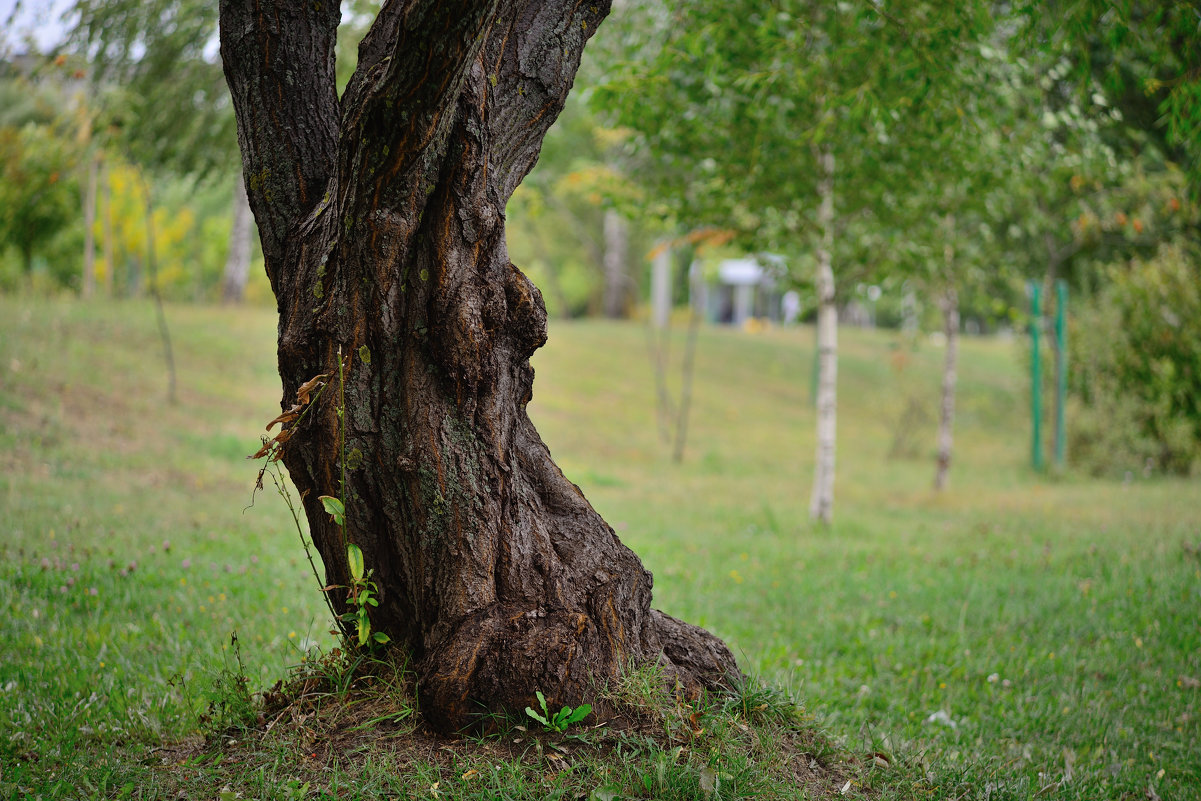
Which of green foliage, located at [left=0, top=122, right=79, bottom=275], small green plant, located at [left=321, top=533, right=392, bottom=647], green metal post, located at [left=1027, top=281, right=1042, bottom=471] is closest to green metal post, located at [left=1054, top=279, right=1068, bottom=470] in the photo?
green metal post, located at [left=1027, top=281, right=1042, bottom=471]

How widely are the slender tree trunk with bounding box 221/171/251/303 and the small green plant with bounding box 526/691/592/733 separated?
17908 millimetres

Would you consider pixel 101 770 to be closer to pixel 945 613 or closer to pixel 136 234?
pixel 945 613

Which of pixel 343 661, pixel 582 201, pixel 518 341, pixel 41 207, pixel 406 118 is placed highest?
pixel 582 201

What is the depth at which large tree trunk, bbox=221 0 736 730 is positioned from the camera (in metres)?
2.75

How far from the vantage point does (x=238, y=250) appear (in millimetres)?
20141

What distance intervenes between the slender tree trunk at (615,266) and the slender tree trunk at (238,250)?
33.7 feet

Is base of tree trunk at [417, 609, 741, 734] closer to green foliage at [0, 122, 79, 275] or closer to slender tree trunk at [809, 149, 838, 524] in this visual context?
slender tree trunk at [809, 149, 838, 524]

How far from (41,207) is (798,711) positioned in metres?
21.8

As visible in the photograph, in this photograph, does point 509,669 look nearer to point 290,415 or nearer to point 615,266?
point 290,415

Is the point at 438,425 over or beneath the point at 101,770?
over

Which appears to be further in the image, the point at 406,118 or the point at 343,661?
the point at 343,661

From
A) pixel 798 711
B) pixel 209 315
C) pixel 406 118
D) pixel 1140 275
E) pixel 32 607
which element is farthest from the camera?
pixel 209 315

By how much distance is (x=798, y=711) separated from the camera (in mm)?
3365

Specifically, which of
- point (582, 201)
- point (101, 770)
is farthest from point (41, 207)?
point (101, 770)
